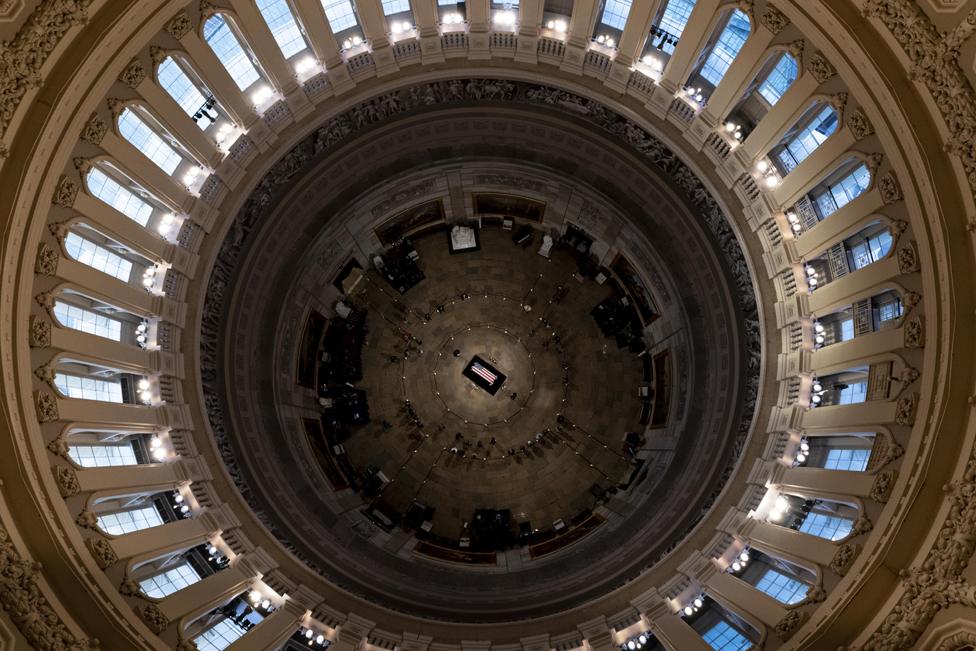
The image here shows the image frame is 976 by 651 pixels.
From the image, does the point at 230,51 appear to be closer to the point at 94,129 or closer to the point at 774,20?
the point at 94,129

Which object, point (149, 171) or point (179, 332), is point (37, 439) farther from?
point (149, 171)

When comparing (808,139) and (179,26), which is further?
(808,139)

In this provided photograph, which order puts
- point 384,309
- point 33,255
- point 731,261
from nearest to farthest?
point 33,255 → point 731,261 → point 384,309

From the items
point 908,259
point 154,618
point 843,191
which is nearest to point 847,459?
point 908,259

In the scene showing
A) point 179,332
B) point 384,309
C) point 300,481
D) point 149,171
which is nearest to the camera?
point 149,171

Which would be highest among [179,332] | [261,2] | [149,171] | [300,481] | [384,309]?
[261,2]

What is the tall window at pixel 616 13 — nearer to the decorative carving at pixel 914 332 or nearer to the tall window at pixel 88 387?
the decorative carving at pixel 914 332

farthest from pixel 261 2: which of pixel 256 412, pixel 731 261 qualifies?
pixel 731 261

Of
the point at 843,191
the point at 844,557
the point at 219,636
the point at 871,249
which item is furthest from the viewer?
the point at 219,636
